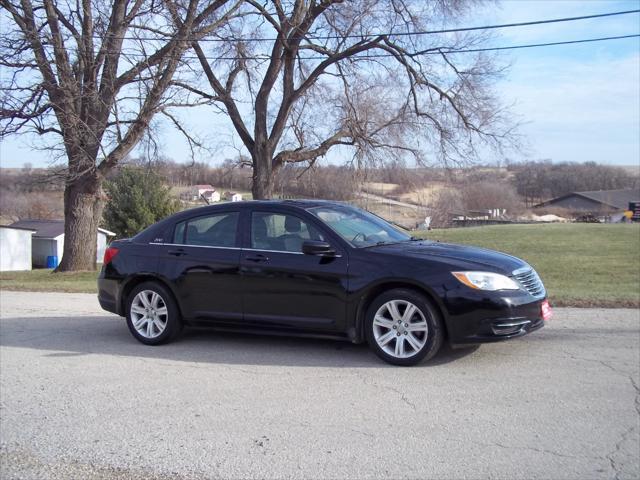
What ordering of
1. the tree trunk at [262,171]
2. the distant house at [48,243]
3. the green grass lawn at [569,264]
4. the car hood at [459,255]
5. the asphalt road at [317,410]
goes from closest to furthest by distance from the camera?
the asphalt road at [317,410]
the car hood at [459,255]
the green grass lawn at [569,264]
the tree trunk at [262,171]
the distant house at [48,243]

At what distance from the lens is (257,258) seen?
275 inches

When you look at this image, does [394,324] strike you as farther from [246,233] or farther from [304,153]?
[304,153]

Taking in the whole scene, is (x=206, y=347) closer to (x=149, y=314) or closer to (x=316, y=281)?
(x=149, y=314)

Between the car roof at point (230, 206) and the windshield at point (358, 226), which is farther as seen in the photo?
the car roof at point (230, 206)

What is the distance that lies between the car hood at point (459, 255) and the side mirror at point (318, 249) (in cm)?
44

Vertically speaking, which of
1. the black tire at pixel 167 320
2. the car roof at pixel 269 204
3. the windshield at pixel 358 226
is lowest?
the black tire at pixel 167 320

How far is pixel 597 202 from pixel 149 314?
2716 inches

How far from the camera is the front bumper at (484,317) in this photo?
19.5 feet

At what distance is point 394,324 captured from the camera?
20.5ft

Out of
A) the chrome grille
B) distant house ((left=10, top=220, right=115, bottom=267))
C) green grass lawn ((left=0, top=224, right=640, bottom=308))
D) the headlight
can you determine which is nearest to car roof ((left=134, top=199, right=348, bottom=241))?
the headlight

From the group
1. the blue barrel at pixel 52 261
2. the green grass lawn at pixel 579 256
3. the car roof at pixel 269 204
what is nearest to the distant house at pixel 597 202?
the green grass lawn at pixel 579 256

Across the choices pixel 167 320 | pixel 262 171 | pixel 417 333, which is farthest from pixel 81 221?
pixel 417 333

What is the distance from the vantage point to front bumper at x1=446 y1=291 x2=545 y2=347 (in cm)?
596

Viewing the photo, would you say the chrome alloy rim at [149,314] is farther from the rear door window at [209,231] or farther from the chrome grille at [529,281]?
the chrome grille at [529,281]
